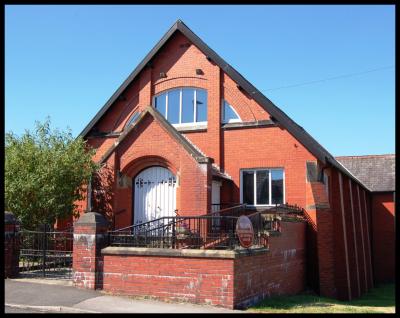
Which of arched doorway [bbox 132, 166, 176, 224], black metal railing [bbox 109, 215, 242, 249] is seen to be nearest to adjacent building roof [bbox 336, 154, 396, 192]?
arched doorway [bbox 132, 166, 176, 224]

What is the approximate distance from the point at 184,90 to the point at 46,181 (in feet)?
21.1

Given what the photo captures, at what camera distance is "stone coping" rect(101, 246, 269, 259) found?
35.3 feet

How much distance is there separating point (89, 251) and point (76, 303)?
191 centimetres

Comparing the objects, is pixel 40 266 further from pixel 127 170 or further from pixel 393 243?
pixel 393 243

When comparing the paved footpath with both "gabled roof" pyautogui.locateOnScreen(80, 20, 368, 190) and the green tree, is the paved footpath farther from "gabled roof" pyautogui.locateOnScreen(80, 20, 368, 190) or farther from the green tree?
"gabled roof" pyautogui.locateOnScreen(80, 20, 368, 190)

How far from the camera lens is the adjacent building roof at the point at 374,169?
28.0 m

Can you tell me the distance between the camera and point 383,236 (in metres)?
27.7

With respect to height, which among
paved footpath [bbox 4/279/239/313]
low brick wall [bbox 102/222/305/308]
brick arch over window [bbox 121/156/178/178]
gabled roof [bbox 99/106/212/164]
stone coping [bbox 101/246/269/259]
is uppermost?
gabled roof [bbox 99/106/212/164]

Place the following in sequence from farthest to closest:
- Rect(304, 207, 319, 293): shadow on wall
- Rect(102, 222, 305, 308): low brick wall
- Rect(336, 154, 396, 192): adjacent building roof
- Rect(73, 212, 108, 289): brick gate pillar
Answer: Rect(336, 154, 396, 192): adjacent building roof
Rect(304, 207, 319, 293): shadow on wall
Rect(73, 212, 108, 289): brick gate pillar
Rect(102, 222, 305, 308): low brick wall

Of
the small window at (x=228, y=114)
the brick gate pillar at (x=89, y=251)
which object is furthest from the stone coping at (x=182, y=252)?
the small window at (x=228, y=114)

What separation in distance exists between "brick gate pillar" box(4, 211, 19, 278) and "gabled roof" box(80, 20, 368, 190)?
687cm

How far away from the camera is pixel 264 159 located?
57.5 ft

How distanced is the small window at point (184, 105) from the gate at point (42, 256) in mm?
6750

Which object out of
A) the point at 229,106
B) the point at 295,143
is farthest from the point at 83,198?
the point at 295,143
